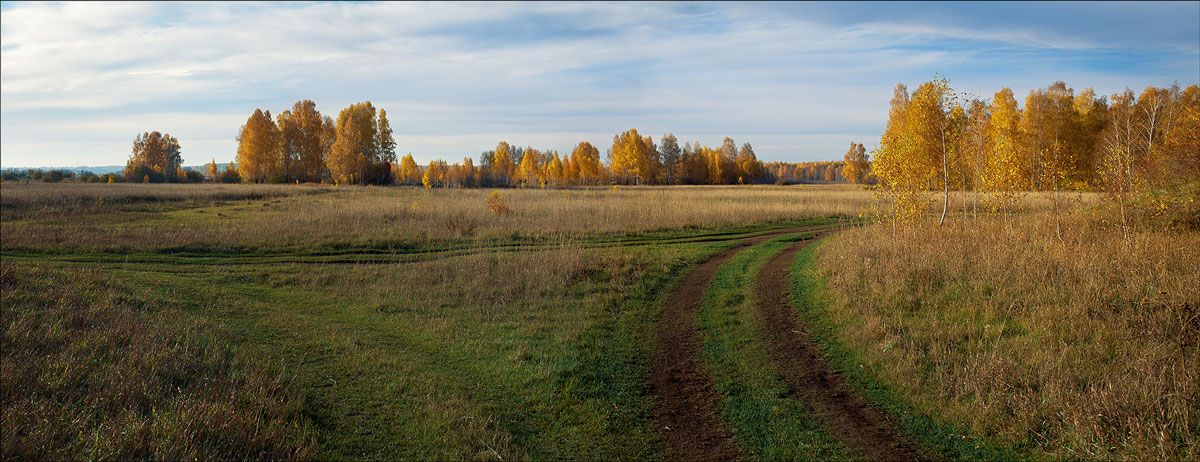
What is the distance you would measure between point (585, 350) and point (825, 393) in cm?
348

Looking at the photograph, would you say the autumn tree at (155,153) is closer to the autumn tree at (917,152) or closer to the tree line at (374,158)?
the tree line at (374,158)

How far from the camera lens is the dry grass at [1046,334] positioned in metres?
5.62

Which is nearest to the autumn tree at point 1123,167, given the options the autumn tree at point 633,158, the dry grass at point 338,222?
the dry grass at point 338,222

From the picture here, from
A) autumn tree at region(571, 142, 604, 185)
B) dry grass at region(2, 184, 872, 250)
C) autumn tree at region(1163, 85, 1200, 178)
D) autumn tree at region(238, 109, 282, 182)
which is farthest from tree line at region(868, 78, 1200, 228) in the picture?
autumn tree at region(238, 109, 282, 182)

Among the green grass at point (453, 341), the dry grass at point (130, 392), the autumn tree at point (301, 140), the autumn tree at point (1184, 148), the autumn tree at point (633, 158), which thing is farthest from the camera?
the autumn tree at point (633, 158)

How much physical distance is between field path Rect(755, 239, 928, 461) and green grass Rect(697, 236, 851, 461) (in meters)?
0.15

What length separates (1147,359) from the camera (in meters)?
6.43

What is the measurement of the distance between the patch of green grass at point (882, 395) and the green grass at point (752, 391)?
92 centimetres

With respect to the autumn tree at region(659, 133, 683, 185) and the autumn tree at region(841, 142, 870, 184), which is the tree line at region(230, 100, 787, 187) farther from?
the autumn tree at region(841, 142, 870, 184)

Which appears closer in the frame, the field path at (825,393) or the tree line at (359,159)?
the field path at (825,393)

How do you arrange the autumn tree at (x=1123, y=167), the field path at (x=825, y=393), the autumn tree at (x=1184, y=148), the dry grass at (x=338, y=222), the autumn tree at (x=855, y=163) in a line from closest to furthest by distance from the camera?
the field path at (x=825, y=393), the autumn tree at (x=1123, y=167), the autumn tree at (x=1184, y=148), the dry grass at (x=338, y=222), the autumn tree at (x=855, y=163)

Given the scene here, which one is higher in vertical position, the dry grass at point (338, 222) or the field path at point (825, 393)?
the dry grass at point (338, 222)

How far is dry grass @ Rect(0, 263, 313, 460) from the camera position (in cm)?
512

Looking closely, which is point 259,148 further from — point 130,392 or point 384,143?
point 130,392
